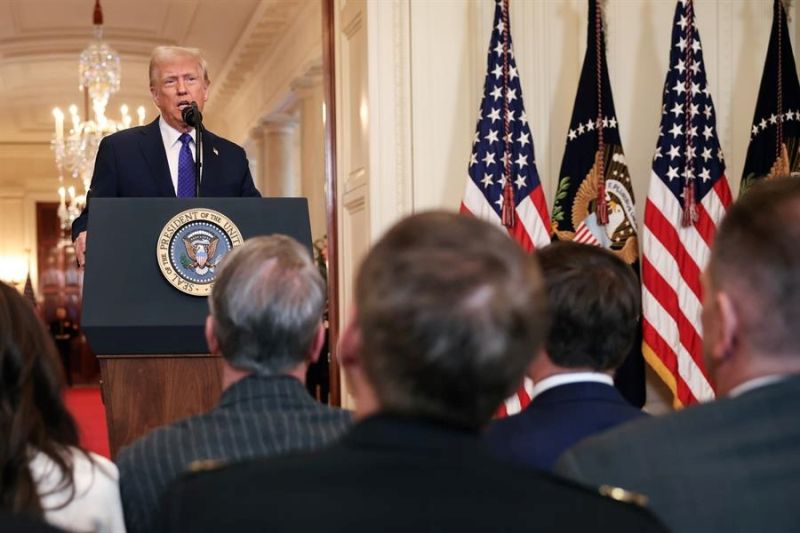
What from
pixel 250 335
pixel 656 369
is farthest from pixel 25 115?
pixel 250 335

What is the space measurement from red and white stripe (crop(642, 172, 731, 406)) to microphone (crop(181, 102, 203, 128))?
8.78ft

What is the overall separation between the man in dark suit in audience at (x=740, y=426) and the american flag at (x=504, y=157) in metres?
4.13

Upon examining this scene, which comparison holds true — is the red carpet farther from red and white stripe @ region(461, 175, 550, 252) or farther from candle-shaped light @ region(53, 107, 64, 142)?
candle-shaped light @ region(53, 107, 64, 142)

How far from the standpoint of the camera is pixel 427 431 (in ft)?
3.65

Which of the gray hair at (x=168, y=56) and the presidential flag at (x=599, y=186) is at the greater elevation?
the gray hair at (x=168, y=56)

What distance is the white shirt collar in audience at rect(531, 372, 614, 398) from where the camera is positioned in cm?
210

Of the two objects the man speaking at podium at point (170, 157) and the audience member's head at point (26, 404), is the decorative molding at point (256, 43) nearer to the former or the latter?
the man speaking at podium at point (170, 157)

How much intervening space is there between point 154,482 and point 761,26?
5402mm

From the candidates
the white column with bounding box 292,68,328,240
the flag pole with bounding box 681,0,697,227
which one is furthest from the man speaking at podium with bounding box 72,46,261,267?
the white column with bounding box 292,68,328,240

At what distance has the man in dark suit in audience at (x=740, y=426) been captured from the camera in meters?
1.43

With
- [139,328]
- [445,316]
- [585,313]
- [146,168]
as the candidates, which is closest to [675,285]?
[146,168]

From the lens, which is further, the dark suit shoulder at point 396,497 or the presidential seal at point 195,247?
the presidential seal at point 195,247

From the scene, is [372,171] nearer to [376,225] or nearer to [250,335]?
[376,225]

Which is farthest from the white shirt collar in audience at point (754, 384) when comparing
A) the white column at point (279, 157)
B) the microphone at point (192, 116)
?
the white column at point (279, 157)
